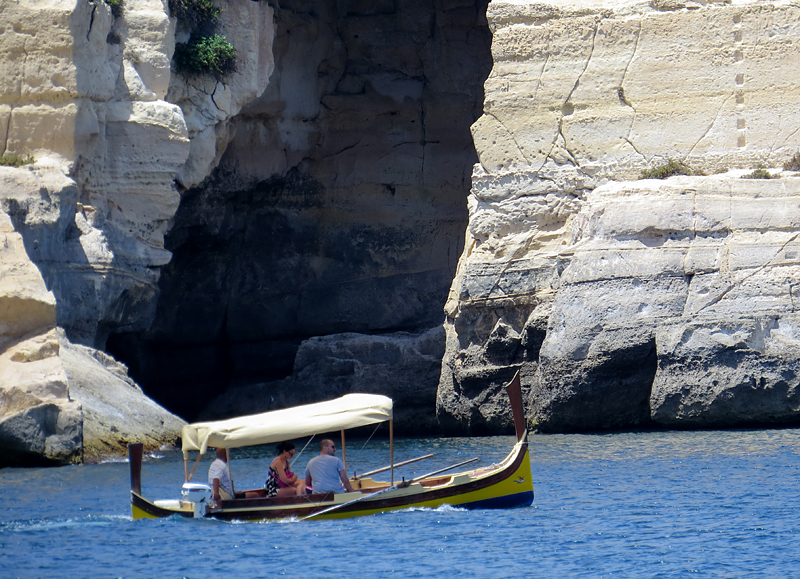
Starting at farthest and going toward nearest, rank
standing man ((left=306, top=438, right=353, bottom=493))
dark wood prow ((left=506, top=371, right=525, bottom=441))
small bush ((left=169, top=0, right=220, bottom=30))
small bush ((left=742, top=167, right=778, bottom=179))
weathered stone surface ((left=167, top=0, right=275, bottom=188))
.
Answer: weathered stone surface ((left=167, top=0, right=275, bottom=188)) → small bush ((left=169, top=0, right=220, bottom=30)) → small bush ((left=742, top=167, right=778, bottom=179)) → dark wood prow ((left=506, top=371, right=525, bottom=441)) → standing man ((left=306, top=438, right=353, bottom=493))

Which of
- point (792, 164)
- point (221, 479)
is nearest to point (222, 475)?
point (221, 479)

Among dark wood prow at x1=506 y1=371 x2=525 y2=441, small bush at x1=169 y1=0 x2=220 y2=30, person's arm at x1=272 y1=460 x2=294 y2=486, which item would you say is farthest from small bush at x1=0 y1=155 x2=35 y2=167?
dark wood prow at x1=506 y1=371 x2=525 y2=441

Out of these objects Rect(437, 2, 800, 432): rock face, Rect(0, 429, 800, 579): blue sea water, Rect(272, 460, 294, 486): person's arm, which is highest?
Rect(437, 2, 800, 432): rock face

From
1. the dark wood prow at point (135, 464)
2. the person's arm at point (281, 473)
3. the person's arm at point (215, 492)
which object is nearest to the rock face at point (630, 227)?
the person's arm at point (281, 473)

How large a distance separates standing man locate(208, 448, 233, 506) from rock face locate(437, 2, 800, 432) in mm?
8322

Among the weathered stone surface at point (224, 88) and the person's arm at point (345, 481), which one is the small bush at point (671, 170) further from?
the person's arm at point (345, 481)

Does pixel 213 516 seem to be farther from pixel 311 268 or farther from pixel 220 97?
pixel 311 268

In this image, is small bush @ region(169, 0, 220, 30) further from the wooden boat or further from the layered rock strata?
the wooden boat

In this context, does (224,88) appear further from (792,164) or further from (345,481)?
(345,481)

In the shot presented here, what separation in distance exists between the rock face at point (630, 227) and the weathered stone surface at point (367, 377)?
3.78 meters

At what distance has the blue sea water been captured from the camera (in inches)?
456

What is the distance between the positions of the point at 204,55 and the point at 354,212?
6919 millimetres

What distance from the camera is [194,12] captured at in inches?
1006

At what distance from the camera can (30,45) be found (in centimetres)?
2248
